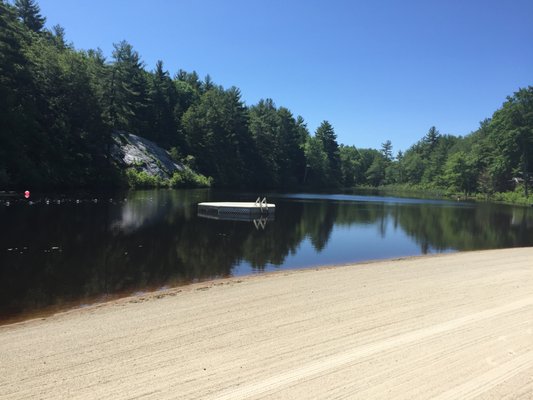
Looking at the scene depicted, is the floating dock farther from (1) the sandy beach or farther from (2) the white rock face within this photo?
(2) the white rock face

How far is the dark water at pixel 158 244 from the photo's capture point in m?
13.3

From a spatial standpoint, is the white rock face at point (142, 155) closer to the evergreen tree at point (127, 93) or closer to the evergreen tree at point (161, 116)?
the evergreen tree at point (127, 93)

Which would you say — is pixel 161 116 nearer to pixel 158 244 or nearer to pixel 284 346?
pixel 158 244

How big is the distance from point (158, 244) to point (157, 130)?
75.5 metres

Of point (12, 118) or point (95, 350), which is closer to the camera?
point (95, 350)

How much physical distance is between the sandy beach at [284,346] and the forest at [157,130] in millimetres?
43892

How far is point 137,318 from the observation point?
9.09m

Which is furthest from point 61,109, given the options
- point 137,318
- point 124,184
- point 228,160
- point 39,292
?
point 137,318

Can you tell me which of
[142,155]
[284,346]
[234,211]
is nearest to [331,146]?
[142,155]

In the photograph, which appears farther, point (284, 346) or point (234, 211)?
point (234, 211)

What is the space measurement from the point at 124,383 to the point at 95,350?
5.05 ft

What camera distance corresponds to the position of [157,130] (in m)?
92.2

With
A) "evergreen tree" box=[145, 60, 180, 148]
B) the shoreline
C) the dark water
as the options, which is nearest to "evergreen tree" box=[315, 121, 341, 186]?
"evergreen tree" box=[145, 60, 180, 148]

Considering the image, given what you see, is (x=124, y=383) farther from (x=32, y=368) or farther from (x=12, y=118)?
(x=12, y=118)
